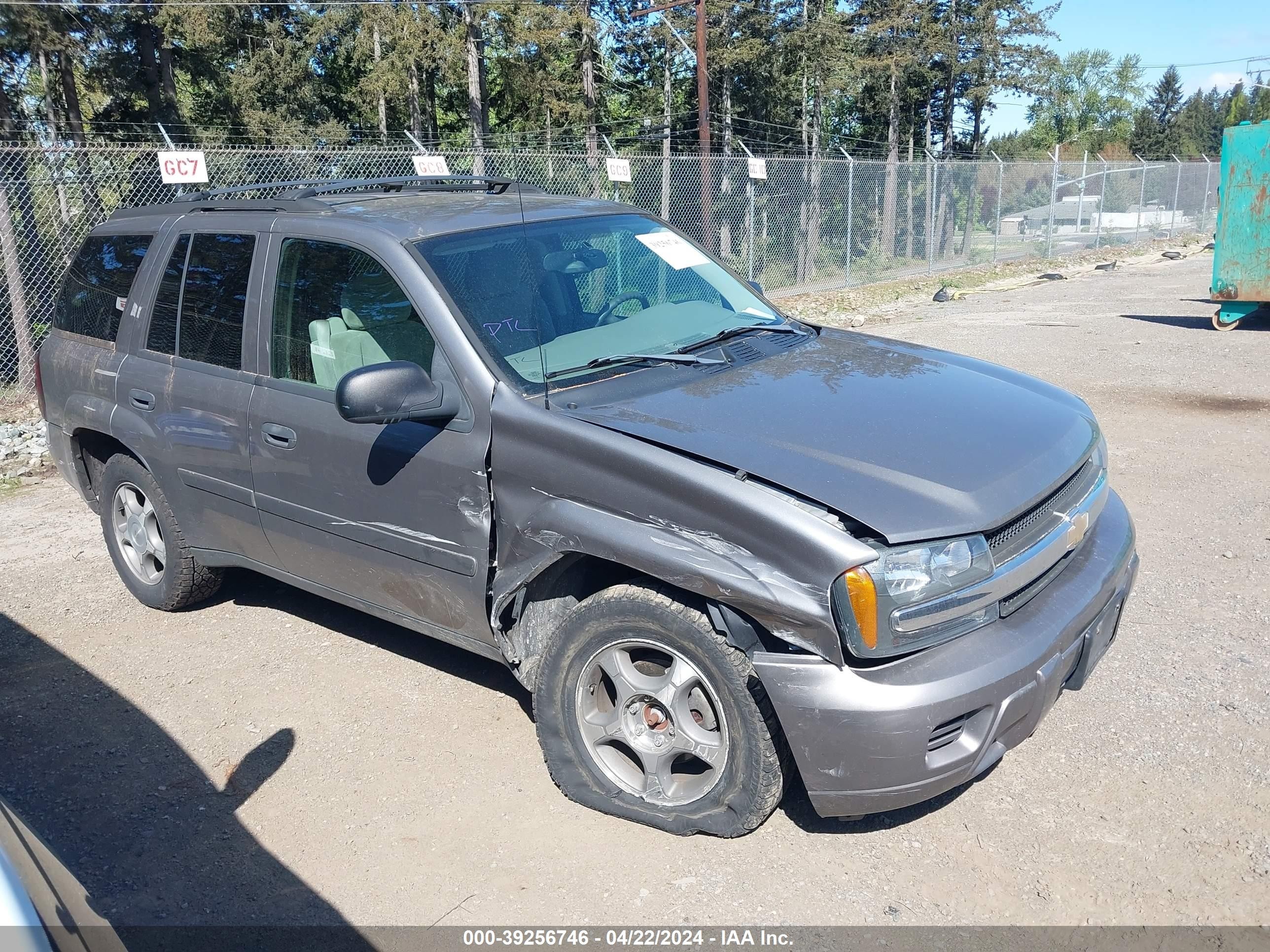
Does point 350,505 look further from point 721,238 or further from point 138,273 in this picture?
point 721,238

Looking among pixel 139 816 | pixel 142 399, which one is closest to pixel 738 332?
pixel 142 399

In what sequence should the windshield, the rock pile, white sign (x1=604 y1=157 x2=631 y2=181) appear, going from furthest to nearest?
white sign (x1=604 y1=157 x2=631 y2=181), the rock pile, the windshield

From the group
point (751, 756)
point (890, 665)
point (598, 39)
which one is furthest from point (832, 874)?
point (598, 39)

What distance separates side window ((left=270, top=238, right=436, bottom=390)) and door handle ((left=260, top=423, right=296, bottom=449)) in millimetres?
191

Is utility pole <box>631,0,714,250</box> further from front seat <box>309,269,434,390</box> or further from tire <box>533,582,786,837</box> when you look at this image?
tire <box>533,582,786,837</box>

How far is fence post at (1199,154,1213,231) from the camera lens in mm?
32612

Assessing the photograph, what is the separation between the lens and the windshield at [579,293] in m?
3.52

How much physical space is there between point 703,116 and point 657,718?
1997 cm

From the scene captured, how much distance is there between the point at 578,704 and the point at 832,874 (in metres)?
0.89

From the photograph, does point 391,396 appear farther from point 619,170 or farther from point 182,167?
point 619,170

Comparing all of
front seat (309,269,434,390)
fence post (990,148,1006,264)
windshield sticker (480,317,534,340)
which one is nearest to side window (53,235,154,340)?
front seat (309,269,434,390)

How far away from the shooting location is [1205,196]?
112ft

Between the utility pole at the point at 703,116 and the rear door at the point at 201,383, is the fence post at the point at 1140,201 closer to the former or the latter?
the utility pole at the point at 703,116

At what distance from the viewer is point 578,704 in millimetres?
3215
